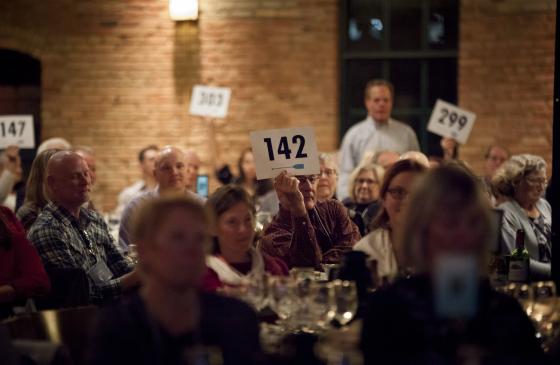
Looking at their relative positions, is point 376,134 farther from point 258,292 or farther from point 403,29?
point 258,292

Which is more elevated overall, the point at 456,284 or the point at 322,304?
the point at 456,284

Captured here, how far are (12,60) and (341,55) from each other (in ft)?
13.5

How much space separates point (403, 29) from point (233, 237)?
8.73 metres

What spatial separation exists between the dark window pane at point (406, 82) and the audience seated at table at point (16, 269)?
8.22m

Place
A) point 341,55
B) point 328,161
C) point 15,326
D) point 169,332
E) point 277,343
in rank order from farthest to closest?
point 341,55, point 328,161, point 15,326, point 277,343, point 169,332

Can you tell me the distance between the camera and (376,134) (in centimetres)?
1238

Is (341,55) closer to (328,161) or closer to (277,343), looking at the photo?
(328,161)

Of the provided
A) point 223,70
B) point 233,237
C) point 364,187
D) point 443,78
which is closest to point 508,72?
point 443,78

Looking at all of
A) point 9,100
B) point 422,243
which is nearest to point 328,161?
point 422,243

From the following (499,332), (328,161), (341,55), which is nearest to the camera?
(499,332)

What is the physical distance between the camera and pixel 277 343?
3.95 m

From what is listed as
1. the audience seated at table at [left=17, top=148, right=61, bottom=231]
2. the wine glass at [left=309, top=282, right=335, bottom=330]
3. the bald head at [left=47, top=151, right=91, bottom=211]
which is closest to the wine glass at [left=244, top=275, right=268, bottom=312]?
the wine glass at [left=309, top=282, right=335, bottom=330]

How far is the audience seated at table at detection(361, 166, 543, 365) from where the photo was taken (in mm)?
3377

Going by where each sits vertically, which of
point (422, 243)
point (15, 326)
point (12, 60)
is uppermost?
point (12, 60)
